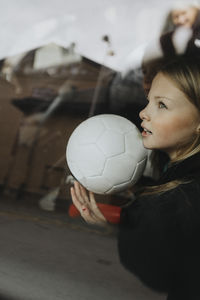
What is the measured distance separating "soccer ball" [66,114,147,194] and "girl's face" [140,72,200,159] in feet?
0.09

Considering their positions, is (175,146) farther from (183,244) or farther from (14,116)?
(14,116)

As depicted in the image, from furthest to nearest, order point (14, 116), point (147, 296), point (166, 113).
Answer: point (14, 116) < point (147, 296) < point (166, 113)

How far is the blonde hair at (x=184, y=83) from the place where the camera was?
403 mm

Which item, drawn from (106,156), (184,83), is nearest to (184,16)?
(184,83)

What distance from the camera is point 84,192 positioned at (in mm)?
452

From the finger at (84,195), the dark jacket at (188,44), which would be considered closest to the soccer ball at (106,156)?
the finger at (84,195)

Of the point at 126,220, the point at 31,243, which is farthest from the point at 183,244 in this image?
the point at 31,243

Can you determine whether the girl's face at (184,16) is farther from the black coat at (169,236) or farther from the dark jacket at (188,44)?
the black coat at (169,236)

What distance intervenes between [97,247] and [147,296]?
0.37 m

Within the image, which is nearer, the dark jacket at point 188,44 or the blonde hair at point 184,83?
the blonde hair at point 184,83

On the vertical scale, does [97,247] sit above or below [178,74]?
below

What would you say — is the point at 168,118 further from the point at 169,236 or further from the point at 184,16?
the point at 184,16

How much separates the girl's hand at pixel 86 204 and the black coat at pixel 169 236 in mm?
40

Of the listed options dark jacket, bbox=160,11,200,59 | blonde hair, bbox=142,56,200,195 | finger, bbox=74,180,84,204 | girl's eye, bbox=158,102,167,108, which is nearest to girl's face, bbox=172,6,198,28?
dark jacket, bbox=160,11,200,59
